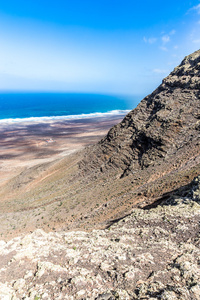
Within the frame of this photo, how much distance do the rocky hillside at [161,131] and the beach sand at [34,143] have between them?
25809mm

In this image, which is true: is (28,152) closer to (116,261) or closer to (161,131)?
(161,131)

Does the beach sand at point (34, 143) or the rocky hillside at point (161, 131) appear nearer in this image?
the rocky hillside at point (161, 131)

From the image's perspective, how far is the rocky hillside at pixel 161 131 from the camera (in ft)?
76.8

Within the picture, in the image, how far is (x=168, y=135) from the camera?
80.6 ft

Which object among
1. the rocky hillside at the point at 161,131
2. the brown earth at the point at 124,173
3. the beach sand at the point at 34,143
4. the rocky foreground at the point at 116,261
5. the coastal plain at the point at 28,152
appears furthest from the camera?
the beach sand at the point at 34,143

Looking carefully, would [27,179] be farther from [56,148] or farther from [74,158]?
[56,148]

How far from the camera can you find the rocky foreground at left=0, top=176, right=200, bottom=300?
7.20 metres

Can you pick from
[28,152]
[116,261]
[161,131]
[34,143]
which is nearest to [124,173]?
[161,131]

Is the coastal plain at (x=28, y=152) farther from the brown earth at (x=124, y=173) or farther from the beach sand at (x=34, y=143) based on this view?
the brown earth at (x=124, y=173)

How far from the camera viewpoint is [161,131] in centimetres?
2530

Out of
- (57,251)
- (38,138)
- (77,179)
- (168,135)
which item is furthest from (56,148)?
(57,251)

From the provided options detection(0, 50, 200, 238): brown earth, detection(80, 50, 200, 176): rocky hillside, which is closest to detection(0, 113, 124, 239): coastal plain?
detection(0, 50, 200, 238): brown earth

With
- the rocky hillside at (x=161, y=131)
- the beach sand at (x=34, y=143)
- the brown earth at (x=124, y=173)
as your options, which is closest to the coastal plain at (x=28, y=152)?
the beach sand at (x=34, y=143)

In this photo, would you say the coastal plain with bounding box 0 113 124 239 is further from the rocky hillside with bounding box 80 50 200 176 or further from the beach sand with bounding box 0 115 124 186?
the rocky hillside with bounding box 80 50 200 176
